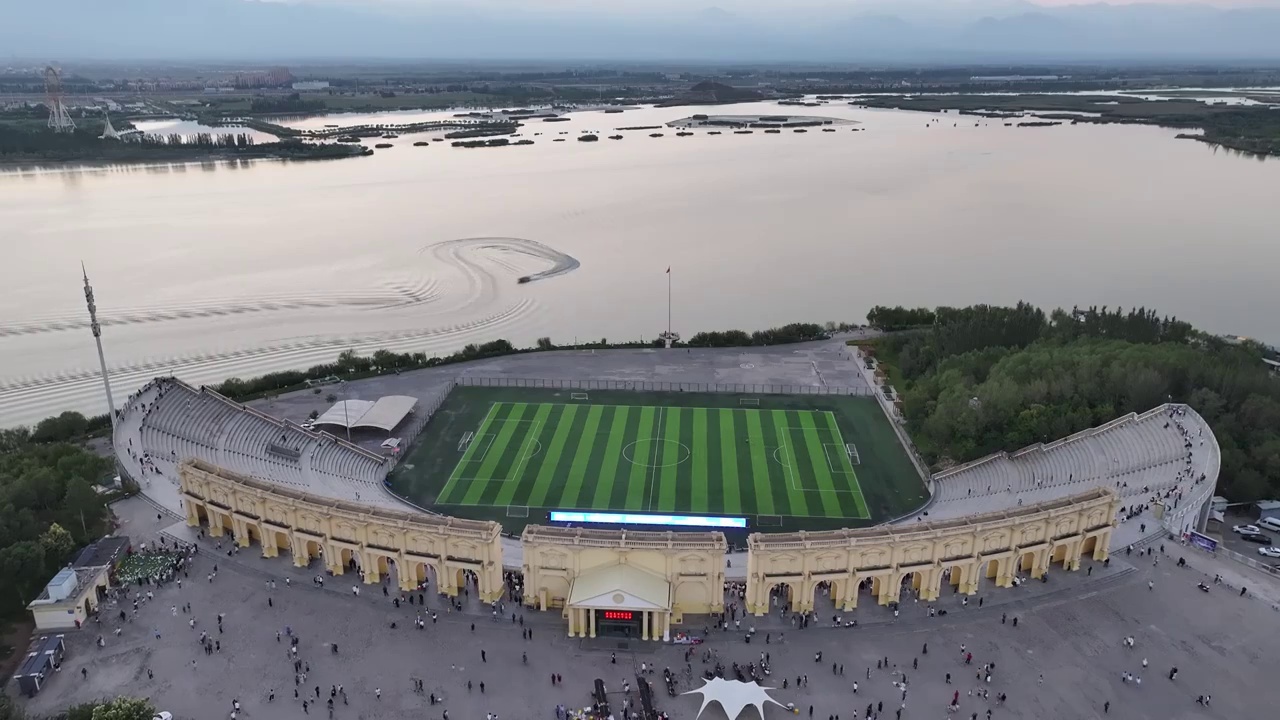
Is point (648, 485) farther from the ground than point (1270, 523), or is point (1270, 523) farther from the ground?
point (1270, 523)

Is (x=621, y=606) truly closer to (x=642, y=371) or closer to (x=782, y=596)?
(x=782, y=596)

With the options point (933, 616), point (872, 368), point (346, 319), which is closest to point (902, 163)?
point (872, 368)

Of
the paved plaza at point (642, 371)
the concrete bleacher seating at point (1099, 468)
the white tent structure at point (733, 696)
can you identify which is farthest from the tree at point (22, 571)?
the concrete bleacher seating at point (1099, 468)

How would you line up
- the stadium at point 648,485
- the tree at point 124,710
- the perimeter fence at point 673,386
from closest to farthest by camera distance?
the tree at point 124,710, the stadium at point 648,485, the perimeter fence at point 673,386

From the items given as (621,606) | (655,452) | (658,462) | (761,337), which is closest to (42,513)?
(621,606)

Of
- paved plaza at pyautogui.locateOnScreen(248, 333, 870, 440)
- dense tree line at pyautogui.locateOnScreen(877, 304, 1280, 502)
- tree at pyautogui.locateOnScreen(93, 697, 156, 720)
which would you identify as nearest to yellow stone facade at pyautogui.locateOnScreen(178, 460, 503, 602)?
tree at pyautogui.locateOnScreen(93, 697, 156, 720)

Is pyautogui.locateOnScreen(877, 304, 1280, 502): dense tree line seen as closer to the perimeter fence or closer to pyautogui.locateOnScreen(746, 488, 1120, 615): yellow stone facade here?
the perimeter fence

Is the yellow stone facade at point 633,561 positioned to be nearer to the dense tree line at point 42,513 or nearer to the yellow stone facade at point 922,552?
the yellow stone facade at point 922,552
